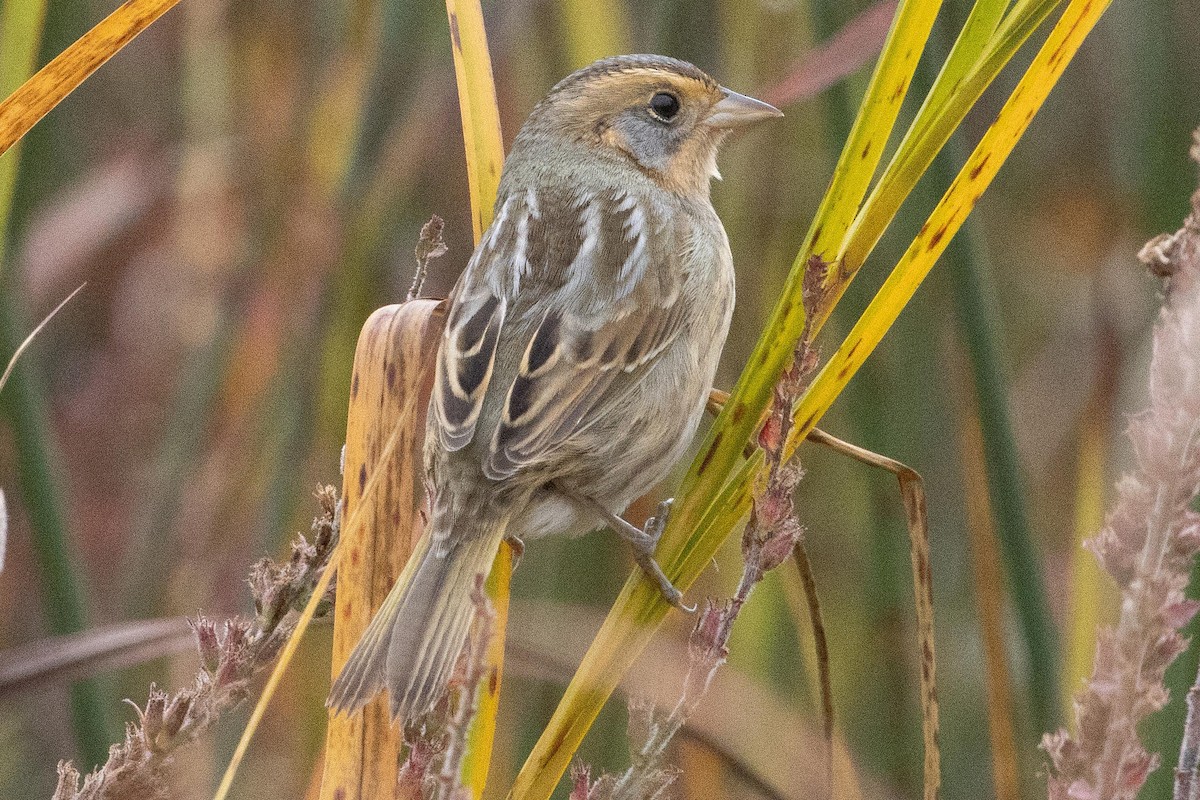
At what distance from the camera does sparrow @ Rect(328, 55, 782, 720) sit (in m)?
1.81

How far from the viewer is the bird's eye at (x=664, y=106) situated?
94.0 inches

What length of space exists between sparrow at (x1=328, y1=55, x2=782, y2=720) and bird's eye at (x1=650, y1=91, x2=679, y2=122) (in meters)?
0.04

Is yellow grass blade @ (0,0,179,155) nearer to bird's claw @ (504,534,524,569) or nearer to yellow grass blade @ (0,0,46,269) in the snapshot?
yellow grass blade @ (0,0,46,269)

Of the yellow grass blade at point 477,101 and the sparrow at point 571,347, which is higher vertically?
the yellow grass blade at point 477,101

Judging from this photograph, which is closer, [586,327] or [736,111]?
[586,327]

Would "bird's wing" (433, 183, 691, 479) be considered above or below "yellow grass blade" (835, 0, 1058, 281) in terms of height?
below

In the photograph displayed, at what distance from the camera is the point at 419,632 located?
1.54 m

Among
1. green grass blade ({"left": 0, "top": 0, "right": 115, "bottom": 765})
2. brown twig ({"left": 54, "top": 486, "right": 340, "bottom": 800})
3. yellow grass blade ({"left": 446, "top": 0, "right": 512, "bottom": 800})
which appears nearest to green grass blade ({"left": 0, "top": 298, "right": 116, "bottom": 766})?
green grass blade ({"left": 0, "top": 0, "right": 115, "bottom": 765})

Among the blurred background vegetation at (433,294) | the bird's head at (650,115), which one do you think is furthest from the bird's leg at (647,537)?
the bird's head at (650,115)

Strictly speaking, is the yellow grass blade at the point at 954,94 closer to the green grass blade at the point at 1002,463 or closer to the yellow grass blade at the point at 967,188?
Answer: the yellow grass blade at the point at 967,188

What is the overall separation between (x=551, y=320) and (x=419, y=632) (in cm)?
59

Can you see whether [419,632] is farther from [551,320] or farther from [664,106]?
[664,106]

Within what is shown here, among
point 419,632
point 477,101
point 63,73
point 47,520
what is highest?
point 63,73

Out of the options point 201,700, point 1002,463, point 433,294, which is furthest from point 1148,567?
point 433,294
